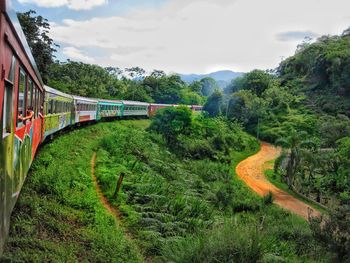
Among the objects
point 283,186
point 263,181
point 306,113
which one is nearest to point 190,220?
point 283,186

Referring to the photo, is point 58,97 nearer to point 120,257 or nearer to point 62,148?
point 62,148

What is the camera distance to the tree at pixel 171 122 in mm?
35594

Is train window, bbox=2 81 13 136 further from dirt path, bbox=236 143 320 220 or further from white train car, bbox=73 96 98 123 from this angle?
white train car, bbox=73 96 98 123

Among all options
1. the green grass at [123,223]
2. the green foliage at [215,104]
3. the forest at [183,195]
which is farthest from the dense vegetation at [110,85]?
the green grass at [123,223]

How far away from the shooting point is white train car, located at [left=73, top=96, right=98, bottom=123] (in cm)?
2498

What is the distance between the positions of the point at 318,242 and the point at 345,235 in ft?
3.20

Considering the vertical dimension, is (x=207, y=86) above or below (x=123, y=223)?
above

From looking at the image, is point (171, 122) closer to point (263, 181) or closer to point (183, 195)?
point (263, 181)

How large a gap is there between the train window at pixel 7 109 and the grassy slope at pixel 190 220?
5039mm

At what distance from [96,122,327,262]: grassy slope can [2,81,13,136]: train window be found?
5.04 meters

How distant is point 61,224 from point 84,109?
60.2 feet

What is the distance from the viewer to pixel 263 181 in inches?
1378

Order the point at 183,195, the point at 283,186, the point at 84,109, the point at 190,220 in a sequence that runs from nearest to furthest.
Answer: the point at 190,220 < the point at 183,195 < the point at 84,109 < the point at 283,186

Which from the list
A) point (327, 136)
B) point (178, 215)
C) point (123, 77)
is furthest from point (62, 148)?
point (123, 77)
